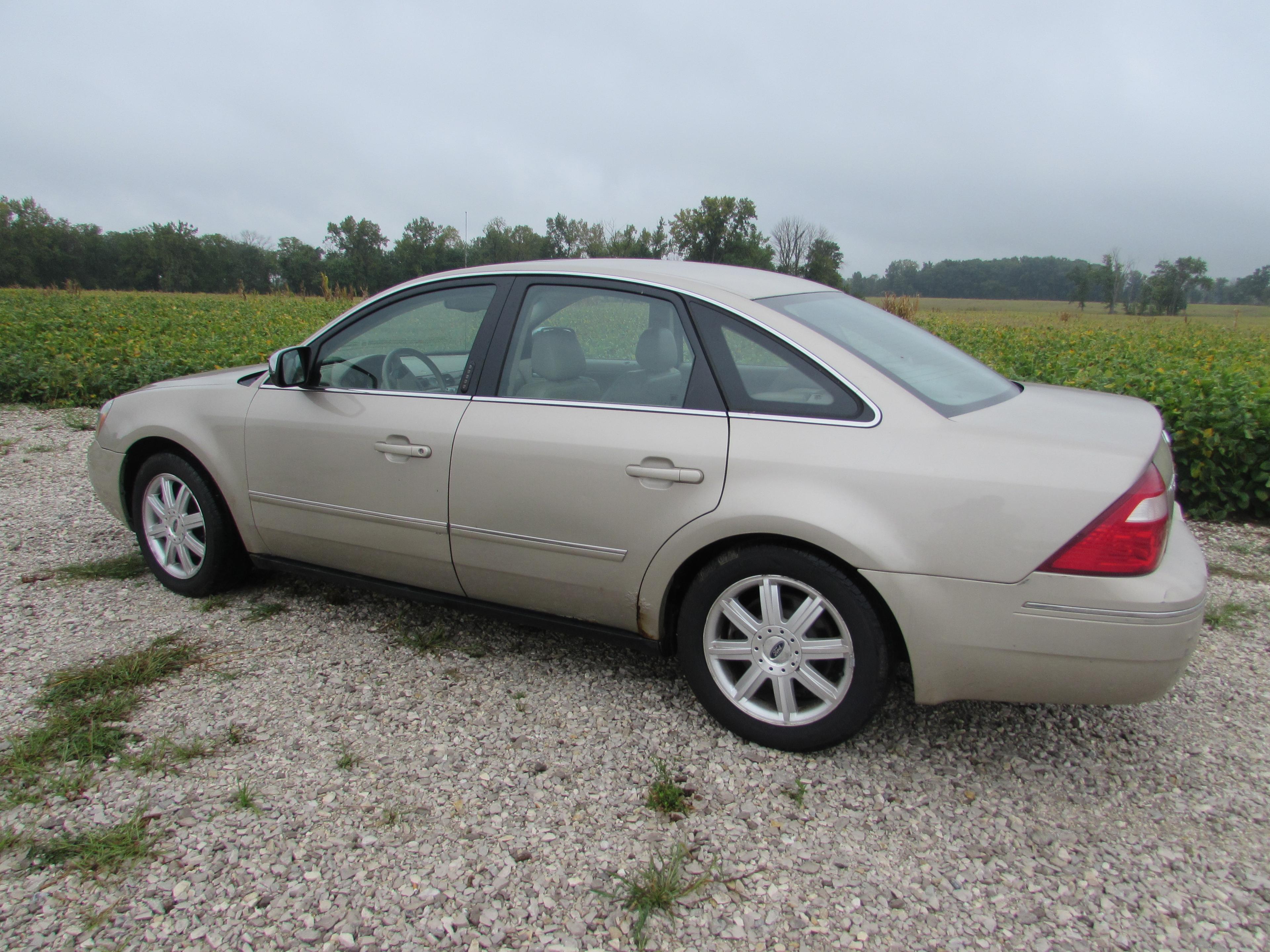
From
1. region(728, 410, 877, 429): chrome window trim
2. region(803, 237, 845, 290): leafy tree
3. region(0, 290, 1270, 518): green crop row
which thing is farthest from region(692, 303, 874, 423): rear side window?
region(803, 237, 845, 290): leafy tree

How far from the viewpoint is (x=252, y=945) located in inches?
77.9

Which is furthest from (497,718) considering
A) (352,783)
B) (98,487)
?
(98,487)

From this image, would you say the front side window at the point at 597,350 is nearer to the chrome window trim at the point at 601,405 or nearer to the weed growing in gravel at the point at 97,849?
the chrome window trim at the point at 601,405

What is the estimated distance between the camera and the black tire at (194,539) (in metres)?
3.89

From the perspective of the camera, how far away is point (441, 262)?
40.9m

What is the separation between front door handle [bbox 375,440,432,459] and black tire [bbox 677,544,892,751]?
1149 millimetres

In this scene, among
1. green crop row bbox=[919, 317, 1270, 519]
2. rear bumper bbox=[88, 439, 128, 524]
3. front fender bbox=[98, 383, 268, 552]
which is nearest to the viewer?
front fender bbox=[98, 383, 268, 552]

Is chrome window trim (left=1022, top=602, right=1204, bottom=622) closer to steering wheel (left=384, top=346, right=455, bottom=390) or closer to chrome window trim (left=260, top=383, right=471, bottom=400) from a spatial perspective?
chrome window trim (left=260, top=383, right=471, bottom=400)

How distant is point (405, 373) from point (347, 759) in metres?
1.57

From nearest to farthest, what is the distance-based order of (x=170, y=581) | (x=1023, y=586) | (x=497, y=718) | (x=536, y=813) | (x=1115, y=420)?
(x=1023, y=586) → (x=536, y=813) → (x=1115, y=420) → (x=497, y=718) → (x=170, y=581)

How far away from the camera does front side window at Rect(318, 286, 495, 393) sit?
335 cm

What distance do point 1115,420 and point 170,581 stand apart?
417cm

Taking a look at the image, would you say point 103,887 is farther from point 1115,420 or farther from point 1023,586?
point 1115,420

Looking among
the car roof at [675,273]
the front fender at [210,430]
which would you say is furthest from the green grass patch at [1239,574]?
the front fender at [210,430]
